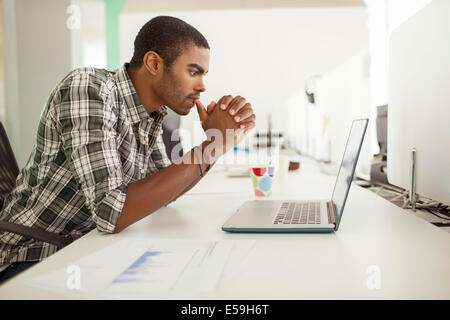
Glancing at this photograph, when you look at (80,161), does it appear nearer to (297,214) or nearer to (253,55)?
(297,214)

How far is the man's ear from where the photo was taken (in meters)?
1.24

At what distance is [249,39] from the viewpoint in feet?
16.2

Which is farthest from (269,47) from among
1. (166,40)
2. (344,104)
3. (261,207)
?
(261,207)

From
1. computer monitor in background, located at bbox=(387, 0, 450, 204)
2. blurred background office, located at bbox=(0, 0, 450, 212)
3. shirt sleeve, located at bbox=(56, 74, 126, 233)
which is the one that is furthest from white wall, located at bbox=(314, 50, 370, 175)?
shirt sleeve, located at bbox=(56, 74, 126, 233)

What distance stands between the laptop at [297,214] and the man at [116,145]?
17cm

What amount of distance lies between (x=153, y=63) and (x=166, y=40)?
80 mm

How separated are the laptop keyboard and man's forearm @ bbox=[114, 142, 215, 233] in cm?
23

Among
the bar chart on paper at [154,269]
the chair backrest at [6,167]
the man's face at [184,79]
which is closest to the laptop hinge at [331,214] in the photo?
the bar chart on paper at [154,269]

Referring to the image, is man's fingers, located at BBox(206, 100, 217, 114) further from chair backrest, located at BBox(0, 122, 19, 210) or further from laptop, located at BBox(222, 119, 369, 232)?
chair backrest, located at BBox(0, 122, 19, 210)

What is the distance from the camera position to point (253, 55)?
492cm

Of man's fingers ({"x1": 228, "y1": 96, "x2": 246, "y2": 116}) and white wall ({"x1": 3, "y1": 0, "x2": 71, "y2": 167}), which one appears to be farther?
white wall ({"x1": 3, "y1": 0, "x2": 71, "y2": 167})

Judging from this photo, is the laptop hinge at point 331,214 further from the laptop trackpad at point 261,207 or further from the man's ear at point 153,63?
the man's ear at point 153,63
